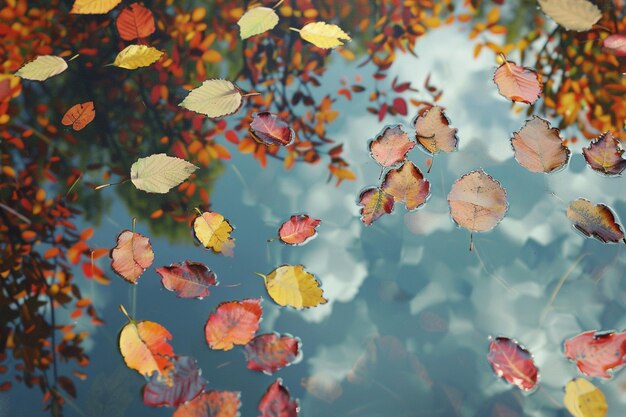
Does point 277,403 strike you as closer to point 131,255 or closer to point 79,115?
point 131,255

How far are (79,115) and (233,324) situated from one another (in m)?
0.66

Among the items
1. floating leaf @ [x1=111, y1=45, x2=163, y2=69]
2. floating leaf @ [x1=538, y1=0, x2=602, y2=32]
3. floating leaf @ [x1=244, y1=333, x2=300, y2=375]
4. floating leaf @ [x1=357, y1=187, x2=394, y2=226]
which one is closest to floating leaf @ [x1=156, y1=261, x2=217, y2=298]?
floating leaf @ [x1=244, y1=333, x2=300, y2=375]

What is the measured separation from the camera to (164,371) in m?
0.94

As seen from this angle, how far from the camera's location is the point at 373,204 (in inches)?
44.4

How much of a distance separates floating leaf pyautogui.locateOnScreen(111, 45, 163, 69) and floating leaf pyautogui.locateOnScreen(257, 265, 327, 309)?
67cm

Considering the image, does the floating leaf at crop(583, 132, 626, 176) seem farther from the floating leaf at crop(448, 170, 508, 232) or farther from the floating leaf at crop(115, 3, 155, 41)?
the floating leaf at crop(115, 3, 155, 41)

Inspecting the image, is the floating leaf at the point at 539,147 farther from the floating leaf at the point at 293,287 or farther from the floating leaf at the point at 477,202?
the floating leaf at the point at 293,287

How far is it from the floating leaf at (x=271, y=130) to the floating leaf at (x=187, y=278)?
337 mm

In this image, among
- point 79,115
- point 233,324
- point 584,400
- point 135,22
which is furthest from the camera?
point 135,22

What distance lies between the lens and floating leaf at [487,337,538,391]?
0.92 m

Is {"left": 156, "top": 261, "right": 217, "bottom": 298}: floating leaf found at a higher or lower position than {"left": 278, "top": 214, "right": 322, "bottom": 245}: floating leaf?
lower

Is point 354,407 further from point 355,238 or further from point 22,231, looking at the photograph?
point 22,231

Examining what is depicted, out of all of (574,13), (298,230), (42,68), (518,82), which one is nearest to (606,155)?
(518,82)

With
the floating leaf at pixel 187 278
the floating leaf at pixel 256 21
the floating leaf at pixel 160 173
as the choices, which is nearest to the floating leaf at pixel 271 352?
the floating leaf at pixel 187 278
